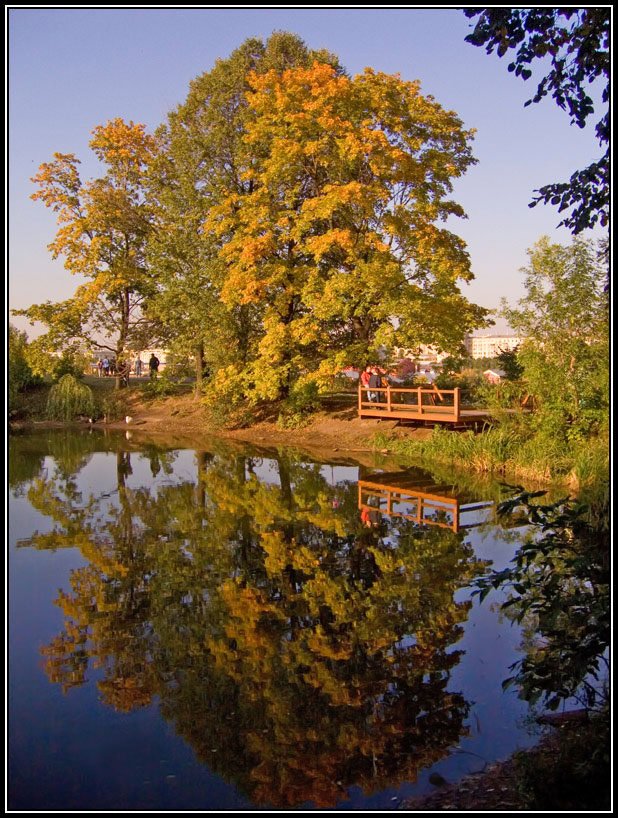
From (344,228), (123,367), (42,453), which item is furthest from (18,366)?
(344,228)

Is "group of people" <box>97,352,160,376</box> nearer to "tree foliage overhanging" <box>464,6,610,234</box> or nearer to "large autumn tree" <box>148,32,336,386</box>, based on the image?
"large autumn tree" <box>148,32,336,386</box>

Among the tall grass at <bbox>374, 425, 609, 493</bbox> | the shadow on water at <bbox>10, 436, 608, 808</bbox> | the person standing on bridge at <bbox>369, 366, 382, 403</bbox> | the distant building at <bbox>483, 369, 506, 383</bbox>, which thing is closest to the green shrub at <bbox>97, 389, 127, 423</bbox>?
the person standing on bridge at <bbox>369, 366, 382, 403</bbox>

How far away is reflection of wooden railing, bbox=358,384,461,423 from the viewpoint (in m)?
21.5

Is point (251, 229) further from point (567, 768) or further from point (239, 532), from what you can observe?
point (567, 768)

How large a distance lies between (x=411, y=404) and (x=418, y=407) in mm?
825

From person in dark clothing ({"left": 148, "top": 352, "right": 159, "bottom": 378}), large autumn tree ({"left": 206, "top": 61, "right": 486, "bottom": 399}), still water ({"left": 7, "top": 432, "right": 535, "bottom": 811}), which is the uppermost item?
large autumn tree ({"left": 206, "top": 61, "right": 486, "bottom": 399})

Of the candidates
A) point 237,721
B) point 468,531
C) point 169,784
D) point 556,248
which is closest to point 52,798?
point 169,784

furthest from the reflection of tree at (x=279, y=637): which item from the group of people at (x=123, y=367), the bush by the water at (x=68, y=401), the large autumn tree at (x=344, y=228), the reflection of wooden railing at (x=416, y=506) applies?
the group of people at (x=123, y=367)

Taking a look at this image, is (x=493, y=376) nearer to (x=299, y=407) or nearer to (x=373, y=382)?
(x=373, y=382)

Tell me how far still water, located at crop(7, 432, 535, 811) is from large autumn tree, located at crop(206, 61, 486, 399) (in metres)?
10.5

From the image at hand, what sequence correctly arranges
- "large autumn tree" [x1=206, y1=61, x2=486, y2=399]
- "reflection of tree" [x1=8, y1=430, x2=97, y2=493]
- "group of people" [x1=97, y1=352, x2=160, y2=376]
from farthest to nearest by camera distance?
"group of people" [x1=97, y1=352, x2=160, y2=376]
"large autumn tree" [x1=206, y1=61, x2=486, y2=399]
"reflection of tree" [x1=8, y1=430, x2=97, y2=493]

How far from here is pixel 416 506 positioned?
14594mm

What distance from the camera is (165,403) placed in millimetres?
33906

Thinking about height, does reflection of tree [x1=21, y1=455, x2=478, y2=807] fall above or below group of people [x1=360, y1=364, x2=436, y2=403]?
below
